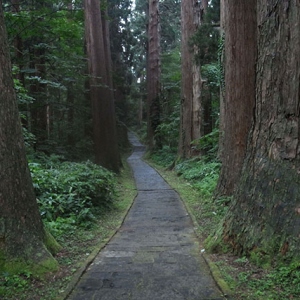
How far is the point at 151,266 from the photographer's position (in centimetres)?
467

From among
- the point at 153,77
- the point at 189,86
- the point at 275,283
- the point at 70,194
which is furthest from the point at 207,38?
the point at 153,77

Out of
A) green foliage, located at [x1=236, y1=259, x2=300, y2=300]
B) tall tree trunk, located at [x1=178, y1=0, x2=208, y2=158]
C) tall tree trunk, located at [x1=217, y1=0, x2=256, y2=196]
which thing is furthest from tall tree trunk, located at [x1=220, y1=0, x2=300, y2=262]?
tall tree trunk, located at [x1=178, y1=0, x2=208, y2=158]

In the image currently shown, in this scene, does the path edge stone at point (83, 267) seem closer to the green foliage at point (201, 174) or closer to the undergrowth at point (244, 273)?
the undergrowth at point (244, 273)

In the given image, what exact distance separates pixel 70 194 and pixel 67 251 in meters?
2.38

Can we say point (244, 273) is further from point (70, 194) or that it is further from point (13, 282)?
point (70, 194)

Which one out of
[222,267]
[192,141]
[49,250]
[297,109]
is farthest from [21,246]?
[192,141]

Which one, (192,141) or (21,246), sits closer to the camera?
(21,246)

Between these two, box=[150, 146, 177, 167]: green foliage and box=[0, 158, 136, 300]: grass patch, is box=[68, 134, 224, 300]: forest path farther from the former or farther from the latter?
box=[150, 146, 177, 167]: green foliage

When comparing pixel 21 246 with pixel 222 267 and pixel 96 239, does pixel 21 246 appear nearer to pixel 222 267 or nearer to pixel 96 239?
pixel 96 239

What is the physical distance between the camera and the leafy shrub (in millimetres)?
7176

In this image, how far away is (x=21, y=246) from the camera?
4387 millimetres

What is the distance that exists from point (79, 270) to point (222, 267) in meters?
1.82

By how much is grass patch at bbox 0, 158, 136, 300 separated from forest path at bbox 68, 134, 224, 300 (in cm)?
22

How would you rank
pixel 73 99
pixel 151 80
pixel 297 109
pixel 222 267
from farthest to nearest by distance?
1. pixel 151 80
2. pixel 73 99
3. pixel 222 267
4. pixel 297 109
